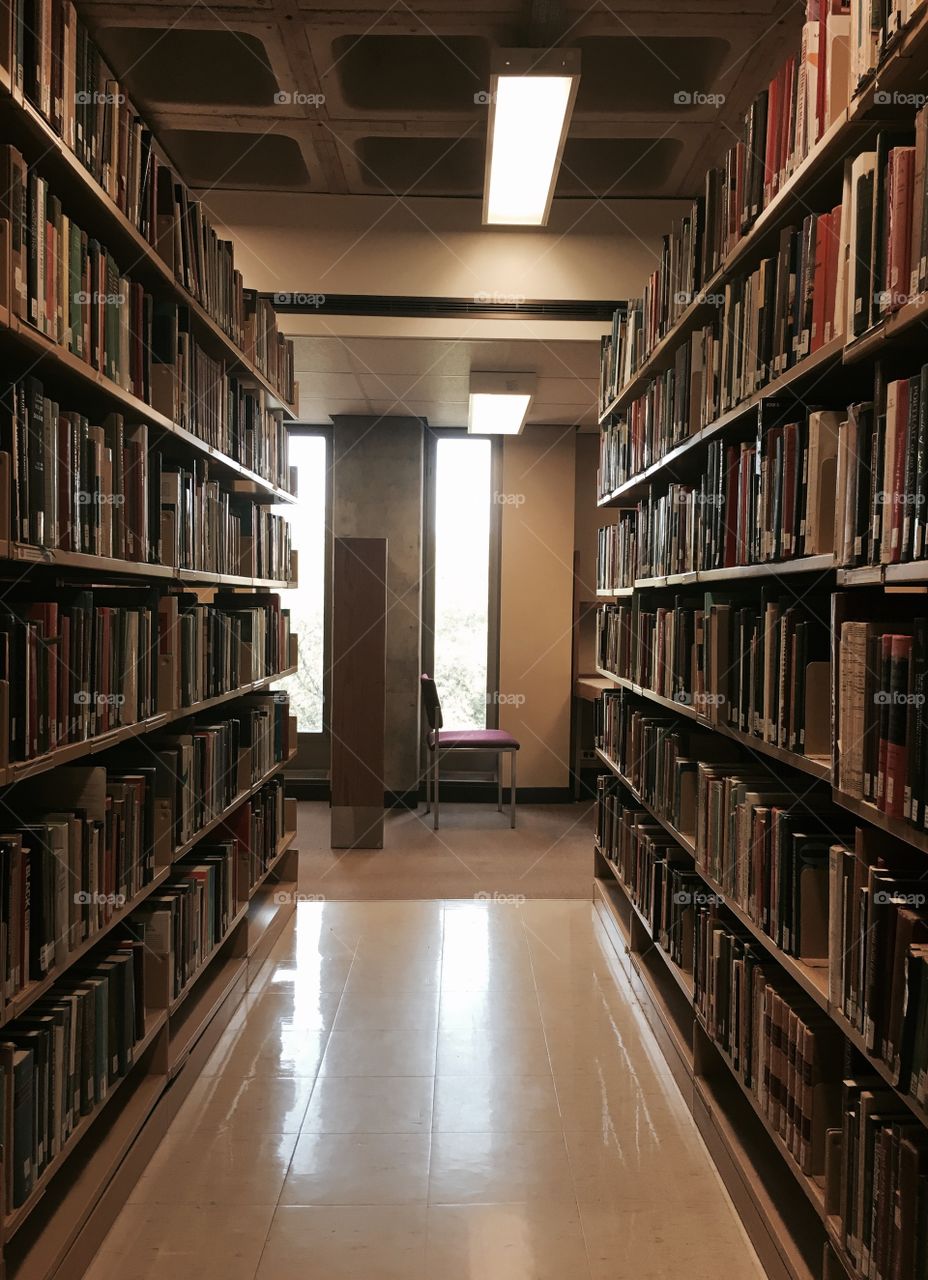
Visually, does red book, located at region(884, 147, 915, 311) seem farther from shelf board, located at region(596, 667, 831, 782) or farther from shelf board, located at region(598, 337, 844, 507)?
shelf board, located at region(596, 667, 831, 782)

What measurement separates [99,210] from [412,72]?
6.55 feet

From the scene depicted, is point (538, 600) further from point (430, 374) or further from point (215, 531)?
point (215, 531)

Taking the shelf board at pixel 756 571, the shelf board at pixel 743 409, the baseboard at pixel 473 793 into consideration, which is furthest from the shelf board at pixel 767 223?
the baseboard at pixel 473 793

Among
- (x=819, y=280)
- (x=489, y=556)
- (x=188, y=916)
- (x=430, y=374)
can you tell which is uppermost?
(x=430, y=374)

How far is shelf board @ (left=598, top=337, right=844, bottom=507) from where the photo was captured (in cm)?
180

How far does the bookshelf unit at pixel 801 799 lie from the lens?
147cm

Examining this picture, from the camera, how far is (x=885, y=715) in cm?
149

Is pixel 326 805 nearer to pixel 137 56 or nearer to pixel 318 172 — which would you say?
pixel 318 172

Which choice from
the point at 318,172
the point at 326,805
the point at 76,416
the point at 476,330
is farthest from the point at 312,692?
the point at 76,416

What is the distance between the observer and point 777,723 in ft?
6.81

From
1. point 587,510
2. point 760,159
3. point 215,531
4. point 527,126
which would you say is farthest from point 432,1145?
point 587,510

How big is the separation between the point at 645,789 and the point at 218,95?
3.03 m

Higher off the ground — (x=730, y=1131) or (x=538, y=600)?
(x=538, y=600)

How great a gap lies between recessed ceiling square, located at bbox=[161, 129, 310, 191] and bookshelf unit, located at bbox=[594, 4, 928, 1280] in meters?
1.88
